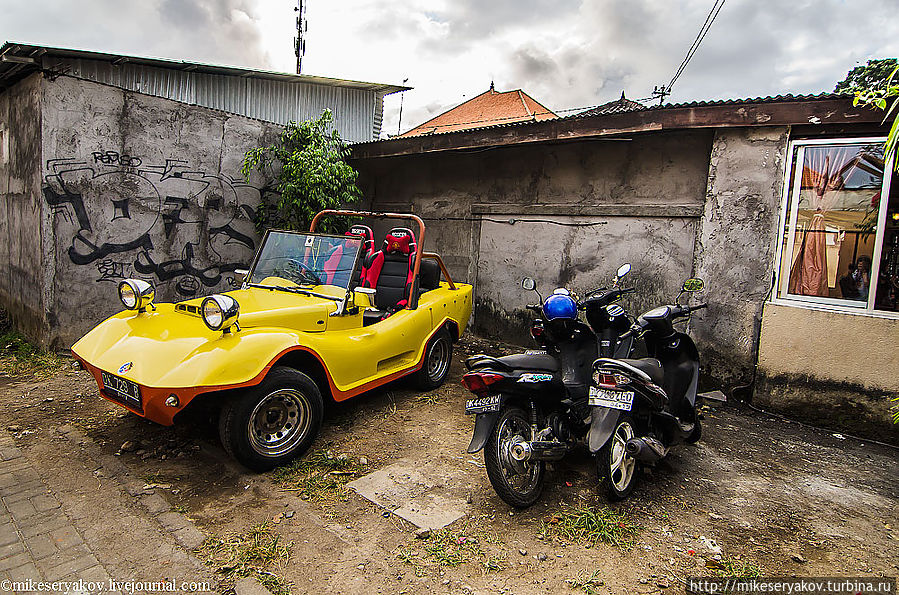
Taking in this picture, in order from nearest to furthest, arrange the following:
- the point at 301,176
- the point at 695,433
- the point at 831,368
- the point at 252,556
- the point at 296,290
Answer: the point at 252,556, the point at 695,433, the point at 296,290, the point at 831,368, the point at 301,176

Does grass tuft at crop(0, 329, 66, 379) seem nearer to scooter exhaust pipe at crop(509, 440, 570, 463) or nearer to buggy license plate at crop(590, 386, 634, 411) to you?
scooter exhaust pipe at crop(509, 440, 570, 463)

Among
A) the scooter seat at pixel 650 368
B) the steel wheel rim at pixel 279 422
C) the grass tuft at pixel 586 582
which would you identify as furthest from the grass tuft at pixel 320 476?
the scooter seat at pixel 650 368

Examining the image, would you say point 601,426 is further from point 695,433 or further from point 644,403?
point 695,433

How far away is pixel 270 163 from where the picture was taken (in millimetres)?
8312

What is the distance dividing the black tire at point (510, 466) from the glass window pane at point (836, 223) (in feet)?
12.1

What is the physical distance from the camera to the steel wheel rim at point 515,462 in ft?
11.3

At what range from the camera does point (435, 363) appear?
19.9 feet

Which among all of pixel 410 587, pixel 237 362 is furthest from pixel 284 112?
pixel 410 587

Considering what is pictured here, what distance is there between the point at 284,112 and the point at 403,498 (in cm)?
1014

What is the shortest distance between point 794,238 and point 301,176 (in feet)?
21.1

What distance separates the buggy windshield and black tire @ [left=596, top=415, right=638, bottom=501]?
2648 millimetres

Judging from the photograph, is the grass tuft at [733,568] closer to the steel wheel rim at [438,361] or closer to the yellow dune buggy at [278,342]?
the yellow dune buggy at [278,342]

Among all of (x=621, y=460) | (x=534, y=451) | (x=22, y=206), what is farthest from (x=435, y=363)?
(x=22, y=206)

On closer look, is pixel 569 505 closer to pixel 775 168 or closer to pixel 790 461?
pixel 790 461
